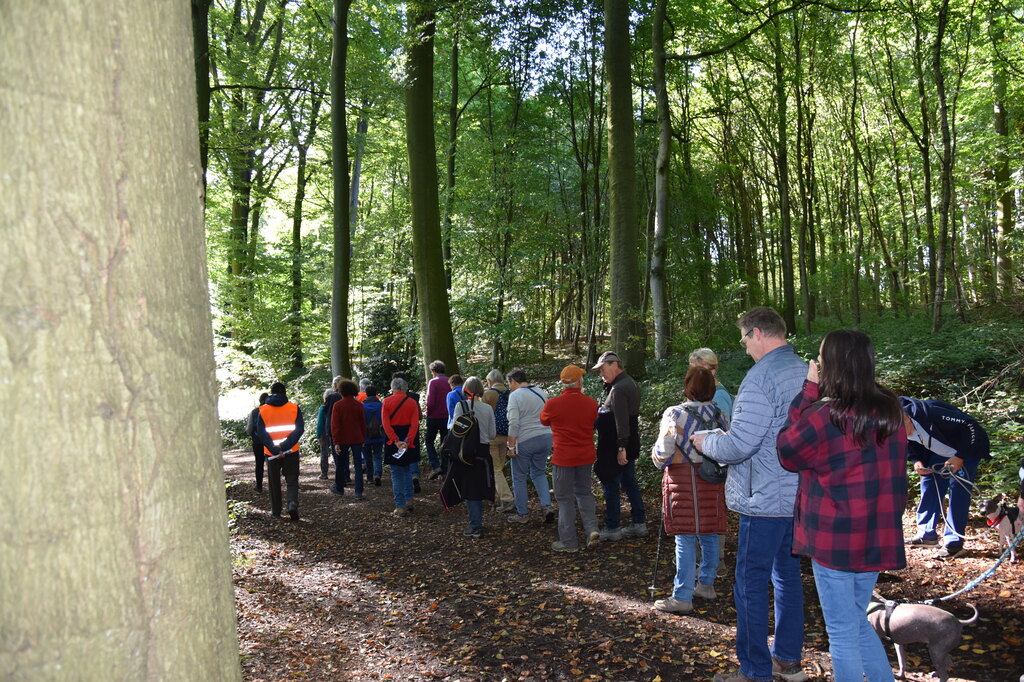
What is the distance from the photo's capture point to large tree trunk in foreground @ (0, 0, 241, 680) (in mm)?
980

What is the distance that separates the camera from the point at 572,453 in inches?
275

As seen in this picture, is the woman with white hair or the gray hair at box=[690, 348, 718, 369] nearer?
the gray hair at box=[690, 348, 718, 369]

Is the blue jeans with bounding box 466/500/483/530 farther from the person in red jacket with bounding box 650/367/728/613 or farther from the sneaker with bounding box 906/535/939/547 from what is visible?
the sneaker with bounding box 906/535/939/547

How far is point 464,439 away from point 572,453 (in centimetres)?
172

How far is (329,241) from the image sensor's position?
25062 mm

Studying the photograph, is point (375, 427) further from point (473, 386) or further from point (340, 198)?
point (340, 198)

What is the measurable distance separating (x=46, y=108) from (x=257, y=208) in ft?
87.3

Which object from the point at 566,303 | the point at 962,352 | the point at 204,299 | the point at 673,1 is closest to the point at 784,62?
the point at 673,1

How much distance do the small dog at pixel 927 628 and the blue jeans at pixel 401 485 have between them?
22.7 ft

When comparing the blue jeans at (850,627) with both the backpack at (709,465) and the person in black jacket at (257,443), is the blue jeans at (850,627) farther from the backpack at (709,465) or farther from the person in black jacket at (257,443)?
the person in black jacket at (257,443)

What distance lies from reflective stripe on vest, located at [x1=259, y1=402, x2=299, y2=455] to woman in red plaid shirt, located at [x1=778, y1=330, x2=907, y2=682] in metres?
7.34

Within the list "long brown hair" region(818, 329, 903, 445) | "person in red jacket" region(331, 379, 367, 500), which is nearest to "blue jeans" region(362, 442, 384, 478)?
"person in red jacket" region(331, 379, 367, 500)

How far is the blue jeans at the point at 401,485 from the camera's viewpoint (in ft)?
32.0

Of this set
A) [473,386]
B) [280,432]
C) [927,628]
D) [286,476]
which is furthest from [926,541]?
[286,476]
